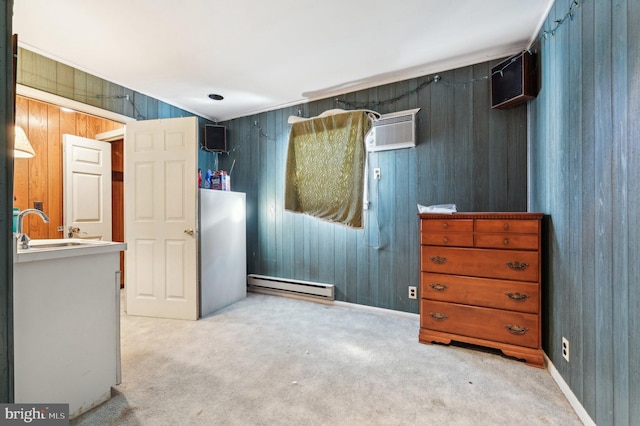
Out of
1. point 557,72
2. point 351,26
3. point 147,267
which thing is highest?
point 351,26

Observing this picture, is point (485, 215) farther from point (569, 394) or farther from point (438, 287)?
point (569, 394)

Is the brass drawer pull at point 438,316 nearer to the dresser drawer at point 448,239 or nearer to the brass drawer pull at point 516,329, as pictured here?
the brass drawer pull at point 516,329

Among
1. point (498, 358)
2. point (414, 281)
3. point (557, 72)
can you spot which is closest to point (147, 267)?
point (414, 281)

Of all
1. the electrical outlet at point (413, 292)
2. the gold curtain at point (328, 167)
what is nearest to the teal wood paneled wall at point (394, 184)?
the electrical outlet at point (413, 292)

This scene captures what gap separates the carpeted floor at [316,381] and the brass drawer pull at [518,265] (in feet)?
2.20

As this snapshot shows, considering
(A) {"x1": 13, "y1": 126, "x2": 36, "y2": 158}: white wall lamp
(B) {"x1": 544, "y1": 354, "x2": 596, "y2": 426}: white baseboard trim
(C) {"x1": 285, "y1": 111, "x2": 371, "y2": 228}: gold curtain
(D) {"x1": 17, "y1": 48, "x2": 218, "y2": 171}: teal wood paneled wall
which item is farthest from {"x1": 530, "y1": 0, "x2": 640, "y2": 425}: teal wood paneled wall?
(D) {"x1": 17, "y1": 48, "x2": 218, "y2": 171}: teal wood paneled wall

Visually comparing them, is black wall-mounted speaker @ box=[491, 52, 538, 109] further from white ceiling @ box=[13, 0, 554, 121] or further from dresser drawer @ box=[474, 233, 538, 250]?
dresser drawer @ box=[474, 233, 538, 250]

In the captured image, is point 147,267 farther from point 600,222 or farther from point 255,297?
point 600,222

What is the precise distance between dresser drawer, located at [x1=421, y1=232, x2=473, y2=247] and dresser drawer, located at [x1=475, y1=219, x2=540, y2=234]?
0.32ft

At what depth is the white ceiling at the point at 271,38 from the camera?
1.88 metres

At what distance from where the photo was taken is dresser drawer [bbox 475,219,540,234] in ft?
6.21

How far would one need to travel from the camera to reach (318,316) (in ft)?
9.37

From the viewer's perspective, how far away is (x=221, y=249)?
3.13 meters

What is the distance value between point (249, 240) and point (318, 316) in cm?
157
